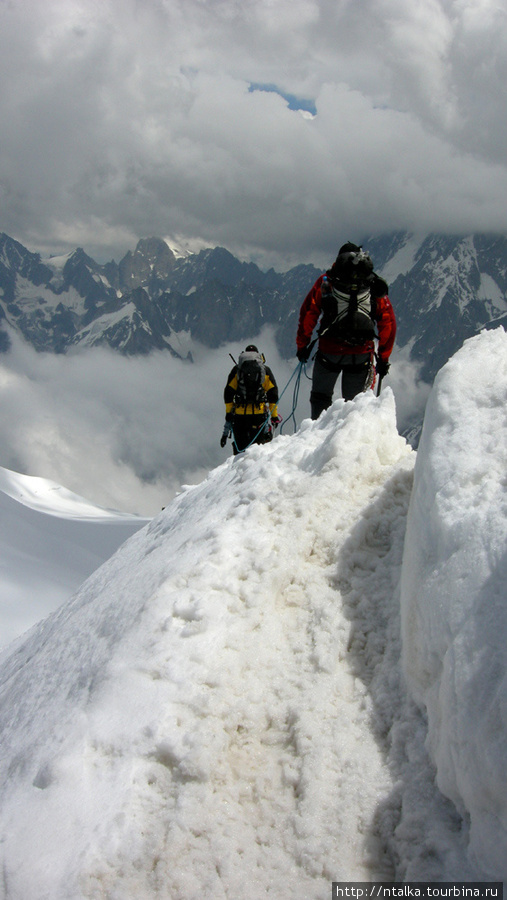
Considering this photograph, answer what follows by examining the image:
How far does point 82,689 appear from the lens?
10.7ft

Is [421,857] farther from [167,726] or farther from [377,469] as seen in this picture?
[377,469]

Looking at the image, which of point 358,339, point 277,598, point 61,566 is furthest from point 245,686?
point 61,566

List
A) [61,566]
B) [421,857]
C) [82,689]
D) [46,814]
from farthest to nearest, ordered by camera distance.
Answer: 1. [61,566]
2. [82,689]
3. [46,814]
4. [421,857]

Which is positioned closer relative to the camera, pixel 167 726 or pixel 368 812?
pixel 368 812

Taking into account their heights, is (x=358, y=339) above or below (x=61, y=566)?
above

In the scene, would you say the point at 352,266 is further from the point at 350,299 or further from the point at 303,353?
the point at 303,353

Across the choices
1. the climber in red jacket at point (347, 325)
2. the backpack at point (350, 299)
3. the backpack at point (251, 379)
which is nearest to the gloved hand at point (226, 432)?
the backpack at point (251, 379)

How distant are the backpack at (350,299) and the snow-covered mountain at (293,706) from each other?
402 centimetres

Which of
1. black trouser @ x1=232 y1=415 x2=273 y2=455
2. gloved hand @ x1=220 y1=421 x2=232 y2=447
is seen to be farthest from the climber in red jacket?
gloved hand @ x1=220 y1=421 x2=232 y2=447

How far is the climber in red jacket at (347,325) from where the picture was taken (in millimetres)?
8070

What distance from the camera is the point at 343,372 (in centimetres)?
884

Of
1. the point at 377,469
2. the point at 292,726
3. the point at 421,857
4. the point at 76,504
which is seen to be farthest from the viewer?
the point at 76,504

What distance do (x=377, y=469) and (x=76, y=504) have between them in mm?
18378

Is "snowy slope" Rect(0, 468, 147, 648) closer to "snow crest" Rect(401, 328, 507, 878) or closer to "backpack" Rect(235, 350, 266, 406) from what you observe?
"backpack" Rect(235, 350, 266, 406)
